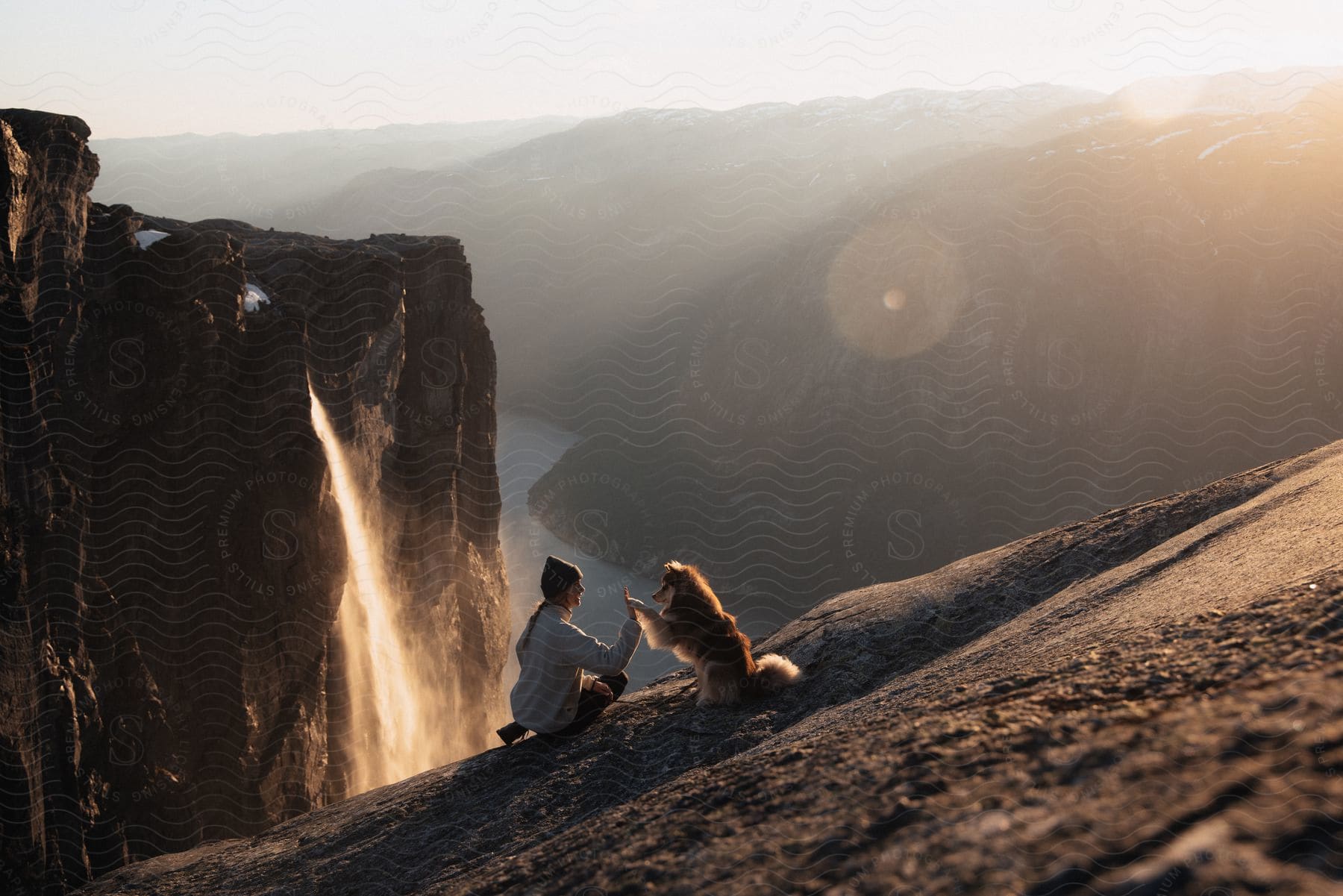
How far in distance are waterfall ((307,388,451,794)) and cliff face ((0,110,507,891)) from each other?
538 mm

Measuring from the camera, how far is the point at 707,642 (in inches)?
261

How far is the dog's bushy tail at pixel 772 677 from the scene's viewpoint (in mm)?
6695

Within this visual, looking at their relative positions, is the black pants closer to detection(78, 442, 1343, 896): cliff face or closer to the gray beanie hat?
detection(78, 442, 1343, 896): cliff face

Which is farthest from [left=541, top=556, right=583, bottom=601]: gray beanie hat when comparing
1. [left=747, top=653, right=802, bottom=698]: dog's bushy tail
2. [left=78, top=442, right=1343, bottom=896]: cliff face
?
[left=747, top=653, right=802, bottom=698]: dog's bushy tail

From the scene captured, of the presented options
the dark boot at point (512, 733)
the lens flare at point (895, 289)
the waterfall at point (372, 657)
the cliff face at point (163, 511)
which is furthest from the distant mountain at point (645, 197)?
the dark boot at point (512, 733)

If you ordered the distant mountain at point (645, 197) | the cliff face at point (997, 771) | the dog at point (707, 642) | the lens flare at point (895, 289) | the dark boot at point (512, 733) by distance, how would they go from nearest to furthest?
1. the cliff face at point (997, 771)
2. the dog at point (707, 642)
3. the dark boot at point (512, 733)
4. the lens flare at point (895, 289)
5. the distant mountain at point (645, 197)

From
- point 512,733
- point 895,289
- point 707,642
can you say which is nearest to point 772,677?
point 707,642

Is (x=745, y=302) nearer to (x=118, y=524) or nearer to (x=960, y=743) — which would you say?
(x=118, y=524)

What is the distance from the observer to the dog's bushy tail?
264 inches

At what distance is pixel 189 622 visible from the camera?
1166 cm

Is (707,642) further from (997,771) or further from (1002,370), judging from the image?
(1002,370)

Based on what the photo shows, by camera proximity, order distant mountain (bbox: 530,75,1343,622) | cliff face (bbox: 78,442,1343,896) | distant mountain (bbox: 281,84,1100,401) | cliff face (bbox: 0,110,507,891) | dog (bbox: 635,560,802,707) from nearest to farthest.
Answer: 1. cliff face (bbox: 78,442,1343,896)
2. dog (bbox: 635,560,802,707)
3. cliff face (bbox: 0,110,507,891)
4. distant mountain (bbox: 530,75,1343,622)
5. distant mountain (bbox: 281,84,1100,401)

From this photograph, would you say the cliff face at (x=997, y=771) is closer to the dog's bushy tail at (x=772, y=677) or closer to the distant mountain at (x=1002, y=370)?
the dog's bushy tail at (x=772, y=677)

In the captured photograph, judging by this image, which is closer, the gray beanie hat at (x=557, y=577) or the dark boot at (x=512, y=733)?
the gray beanie hat at (x=557, y=577)
